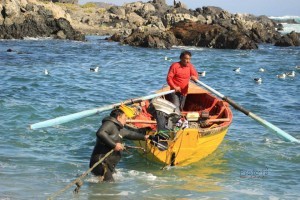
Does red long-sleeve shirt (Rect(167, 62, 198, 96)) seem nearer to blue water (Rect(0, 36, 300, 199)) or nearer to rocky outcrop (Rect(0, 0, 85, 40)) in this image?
blue water (Rect(0, 36, 300, 199))

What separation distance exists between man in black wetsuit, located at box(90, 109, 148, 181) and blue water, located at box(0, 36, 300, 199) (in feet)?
1.54

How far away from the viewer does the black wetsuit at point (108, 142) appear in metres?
9.45

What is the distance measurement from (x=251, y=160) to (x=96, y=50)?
111 ft

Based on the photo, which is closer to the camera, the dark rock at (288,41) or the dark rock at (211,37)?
the dark rock at (211,37)

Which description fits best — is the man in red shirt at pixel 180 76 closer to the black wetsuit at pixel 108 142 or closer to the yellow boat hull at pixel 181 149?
the yellow boat hull at pixel 181 149

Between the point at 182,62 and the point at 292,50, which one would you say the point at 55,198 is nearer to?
the point at 182,62

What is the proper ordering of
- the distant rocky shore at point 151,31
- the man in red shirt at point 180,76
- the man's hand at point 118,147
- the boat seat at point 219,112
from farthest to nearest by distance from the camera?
the distant rocky shore at point 151,31 < the boat seat at point 219,112 < the man in red shirt at point 180,76 < the man's hand at point 118,147

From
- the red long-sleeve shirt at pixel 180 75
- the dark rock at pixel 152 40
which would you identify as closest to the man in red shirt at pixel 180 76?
the red long-sleeve shirt at pixel 180 75

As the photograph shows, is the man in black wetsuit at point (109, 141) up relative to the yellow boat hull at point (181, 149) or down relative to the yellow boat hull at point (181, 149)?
up

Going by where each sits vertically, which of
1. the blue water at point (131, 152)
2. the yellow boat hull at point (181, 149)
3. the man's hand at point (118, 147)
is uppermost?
the man's hand at point (118, 147)

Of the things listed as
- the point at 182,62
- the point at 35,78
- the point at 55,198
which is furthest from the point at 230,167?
the point at 35,78

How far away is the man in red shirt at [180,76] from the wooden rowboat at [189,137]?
52cm

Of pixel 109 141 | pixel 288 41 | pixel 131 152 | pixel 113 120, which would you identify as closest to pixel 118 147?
pixel 109 141

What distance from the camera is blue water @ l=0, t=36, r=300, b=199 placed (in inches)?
426
